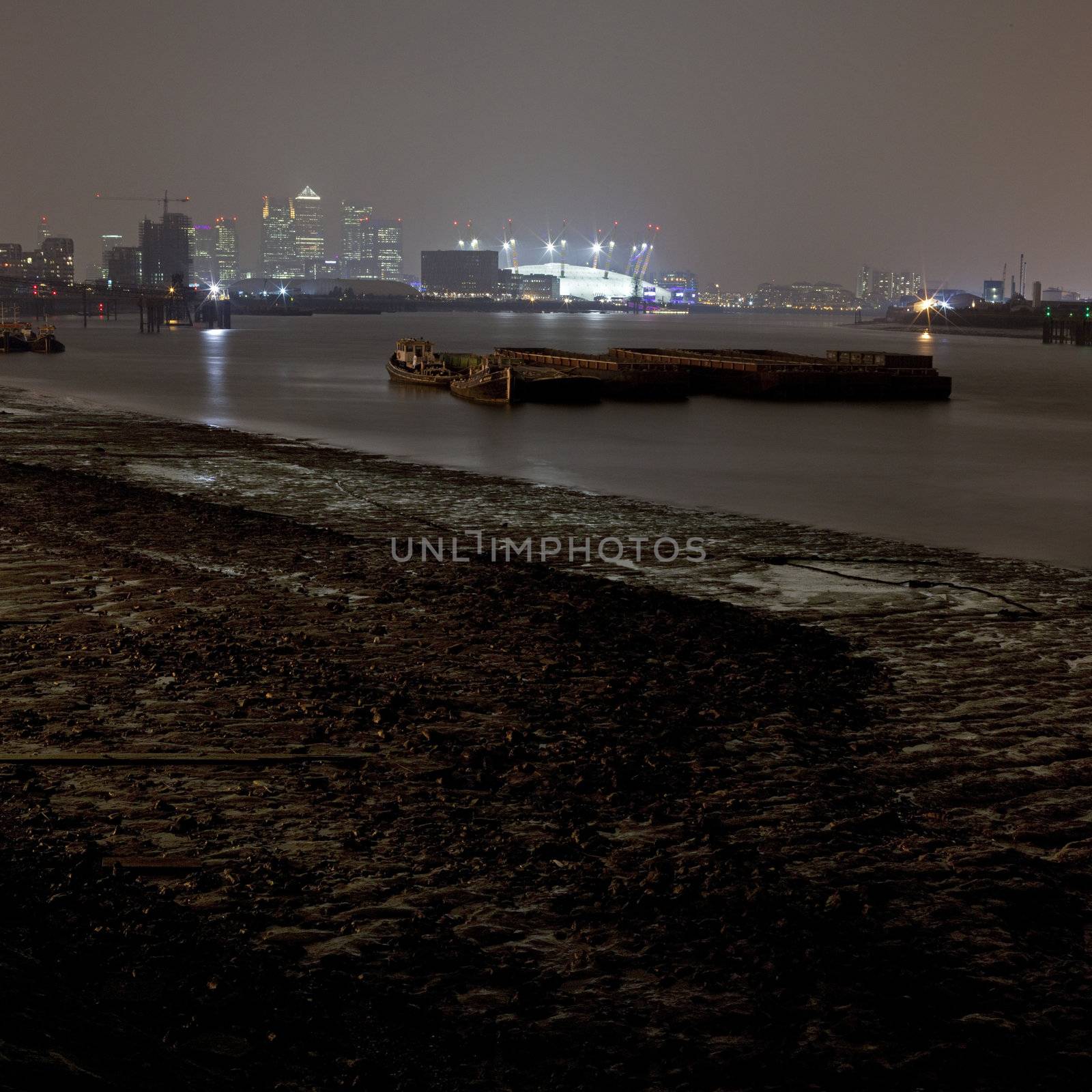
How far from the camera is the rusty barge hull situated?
5019 cm

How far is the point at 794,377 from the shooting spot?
50531 millimetres

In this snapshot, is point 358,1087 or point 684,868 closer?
point 358,1087

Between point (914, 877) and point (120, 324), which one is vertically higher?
point (120, 324)

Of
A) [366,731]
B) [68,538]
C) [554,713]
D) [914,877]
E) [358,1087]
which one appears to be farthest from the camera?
[68,538]

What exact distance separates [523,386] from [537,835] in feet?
127

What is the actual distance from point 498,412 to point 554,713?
105 ft

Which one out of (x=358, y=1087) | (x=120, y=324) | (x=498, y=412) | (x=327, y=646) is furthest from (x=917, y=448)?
(x=120, y=324)


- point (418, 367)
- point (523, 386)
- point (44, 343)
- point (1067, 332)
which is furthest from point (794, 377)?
point (1067, 332)

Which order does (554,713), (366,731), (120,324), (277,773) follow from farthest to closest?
1. (120,324)
2. (554,713)
3. (366,731)
4. (277,773)

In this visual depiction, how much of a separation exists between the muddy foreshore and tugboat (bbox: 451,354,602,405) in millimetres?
31732

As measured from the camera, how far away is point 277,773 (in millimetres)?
6809

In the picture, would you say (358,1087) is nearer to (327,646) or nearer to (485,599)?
(327,646)

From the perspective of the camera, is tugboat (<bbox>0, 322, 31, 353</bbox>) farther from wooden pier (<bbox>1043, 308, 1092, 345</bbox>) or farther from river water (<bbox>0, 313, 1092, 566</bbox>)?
wooden pier (<bbox>1043, 308, 1092, 345</bbox>)

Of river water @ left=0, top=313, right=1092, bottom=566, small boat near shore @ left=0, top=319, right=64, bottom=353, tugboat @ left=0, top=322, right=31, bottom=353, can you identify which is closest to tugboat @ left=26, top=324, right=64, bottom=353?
small boat near shore @ left=0, top=319, right=64, bottom=353
